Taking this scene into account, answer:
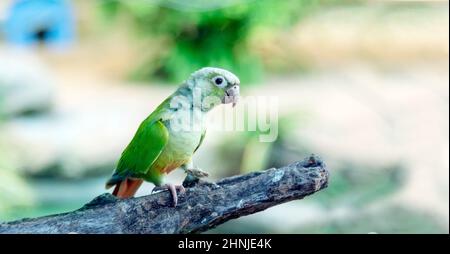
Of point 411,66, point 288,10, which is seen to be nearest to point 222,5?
point 288,10

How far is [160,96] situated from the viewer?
1887mm

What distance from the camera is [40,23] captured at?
180cm

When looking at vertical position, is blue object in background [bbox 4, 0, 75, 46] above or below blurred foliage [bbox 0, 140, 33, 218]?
above

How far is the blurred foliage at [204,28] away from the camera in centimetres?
186

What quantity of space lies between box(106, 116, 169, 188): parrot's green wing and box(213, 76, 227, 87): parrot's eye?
7cm

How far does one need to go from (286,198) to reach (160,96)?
0.98m

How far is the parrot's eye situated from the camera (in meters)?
0.92

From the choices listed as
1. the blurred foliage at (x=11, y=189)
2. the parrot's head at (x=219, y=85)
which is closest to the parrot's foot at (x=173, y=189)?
Answer: the parrot's head at (x=219, y=85)

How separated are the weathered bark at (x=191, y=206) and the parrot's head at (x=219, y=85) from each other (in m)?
0.10

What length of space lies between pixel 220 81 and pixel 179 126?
0.07 m

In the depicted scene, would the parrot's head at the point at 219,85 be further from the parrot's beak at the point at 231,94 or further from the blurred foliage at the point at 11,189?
the blurred foliage at the point at 11,189

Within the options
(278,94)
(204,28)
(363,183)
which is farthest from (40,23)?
(363,183)

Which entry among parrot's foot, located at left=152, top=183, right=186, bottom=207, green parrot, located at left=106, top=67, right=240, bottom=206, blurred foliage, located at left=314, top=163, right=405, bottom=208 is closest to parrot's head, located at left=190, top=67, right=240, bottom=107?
green parrot, located at left=106, top=67, right=240, bottom=206

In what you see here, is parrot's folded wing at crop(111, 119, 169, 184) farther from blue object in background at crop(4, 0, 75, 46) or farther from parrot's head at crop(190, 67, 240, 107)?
blue object in background at crop(4, 0, 75, 46)
